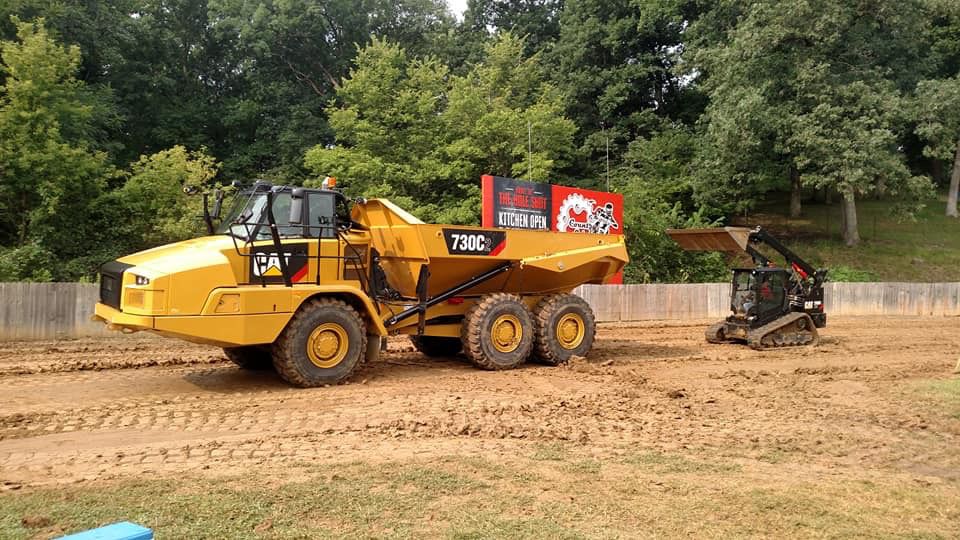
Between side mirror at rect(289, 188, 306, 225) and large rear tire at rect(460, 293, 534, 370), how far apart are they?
3.13 m

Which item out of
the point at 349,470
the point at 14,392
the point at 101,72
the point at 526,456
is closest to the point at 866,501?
the point at 526,456

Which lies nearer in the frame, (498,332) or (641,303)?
(498,332)

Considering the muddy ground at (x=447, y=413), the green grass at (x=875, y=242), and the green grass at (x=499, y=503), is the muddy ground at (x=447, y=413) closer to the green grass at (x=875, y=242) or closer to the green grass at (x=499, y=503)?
the green grass at (x=499, y=503)

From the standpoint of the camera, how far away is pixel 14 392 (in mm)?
8977

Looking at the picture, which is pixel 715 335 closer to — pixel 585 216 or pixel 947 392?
pixel 947 392

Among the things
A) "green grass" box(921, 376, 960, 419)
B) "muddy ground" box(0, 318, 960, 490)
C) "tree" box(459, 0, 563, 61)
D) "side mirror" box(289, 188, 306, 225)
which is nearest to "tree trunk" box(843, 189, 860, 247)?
"tree" box(459, 0, 563, 61)

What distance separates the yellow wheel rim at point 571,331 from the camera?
39.4ft

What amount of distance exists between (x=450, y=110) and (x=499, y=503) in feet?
91.0

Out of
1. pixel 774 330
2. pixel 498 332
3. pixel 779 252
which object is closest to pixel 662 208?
pixel 779 252

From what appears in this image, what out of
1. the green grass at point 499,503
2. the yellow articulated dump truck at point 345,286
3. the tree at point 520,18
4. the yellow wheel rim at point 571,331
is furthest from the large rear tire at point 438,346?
the tree at point 520,18

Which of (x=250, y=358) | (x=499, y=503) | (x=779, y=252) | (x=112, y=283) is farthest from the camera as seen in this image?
(x=779, y=252)

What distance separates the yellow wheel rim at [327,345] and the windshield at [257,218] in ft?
4.51

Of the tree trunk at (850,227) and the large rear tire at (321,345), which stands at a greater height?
the tree trunk at (850,227)

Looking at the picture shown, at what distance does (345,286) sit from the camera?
967cm
